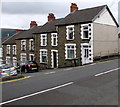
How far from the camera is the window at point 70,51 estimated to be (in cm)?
2343

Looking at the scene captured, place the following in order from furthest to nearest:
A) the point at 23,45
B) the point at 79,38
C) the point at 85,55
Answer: the point at 23,45
the point at 79,38
the point at 85,55

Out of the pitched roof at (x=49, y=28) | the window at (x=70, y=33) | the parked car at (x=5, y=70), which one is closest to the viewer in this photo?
the parked car at (x=5, y=70)

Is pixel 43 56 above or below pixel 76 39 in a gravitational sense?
below

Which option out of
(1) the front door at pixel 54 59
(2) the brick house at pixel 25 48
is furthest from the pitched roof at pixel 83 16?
(2) the brick house at pixel 25 48

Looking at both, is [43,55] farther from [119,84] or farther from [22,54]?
[119,84]

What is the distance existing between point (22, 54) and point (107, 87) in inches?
1076

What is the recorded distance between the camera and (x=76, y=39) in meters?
23.0

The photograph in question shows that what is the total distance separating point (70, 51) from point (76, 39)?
2.15 m

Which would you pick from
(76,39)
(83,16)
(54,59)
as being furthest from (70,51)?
(83,16)

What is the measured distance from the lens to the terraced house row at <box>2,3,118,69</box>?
71.7 feet

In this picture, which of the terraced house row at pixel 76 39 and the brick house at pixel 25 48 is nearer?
the terraced house row at pixel 76 39

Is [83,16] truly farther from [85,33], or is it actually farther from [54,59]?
[54,59]

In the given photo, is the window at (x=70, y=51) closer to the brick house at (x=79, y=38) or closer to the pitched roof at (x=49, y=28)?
the brick house at (x=79, y=38)

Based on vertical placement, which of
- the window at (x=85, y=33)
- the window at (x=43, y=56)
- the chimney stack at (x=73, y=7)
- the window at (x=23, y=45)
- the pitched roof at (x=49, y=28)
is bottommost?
the window at (x=43, y=56)
